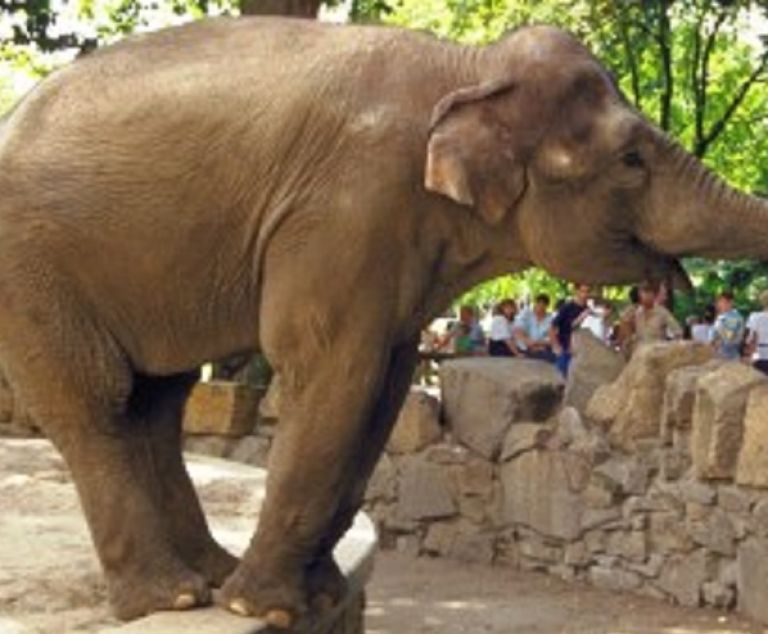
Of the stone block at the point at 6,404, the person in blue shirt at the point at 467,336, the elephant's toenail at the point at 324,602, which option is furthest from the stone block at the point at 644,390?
the elephant's toenail at the point at 324,602

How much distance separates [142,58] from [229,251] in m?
0.51

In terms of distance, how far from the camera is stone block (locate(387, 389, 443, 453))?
9898mm

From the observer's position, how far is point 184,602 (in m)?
3.89

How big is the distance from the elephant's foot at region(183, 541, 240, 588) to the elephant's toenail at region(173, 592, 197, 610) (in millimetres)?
224

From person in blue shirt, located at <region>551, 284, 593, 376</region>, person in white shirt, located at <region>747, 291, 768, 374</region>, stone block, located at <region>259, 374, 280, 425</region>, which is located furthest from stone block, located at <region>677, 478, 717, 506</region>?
person in blue shirt, located at <region>551, 284, 593, 376</region>

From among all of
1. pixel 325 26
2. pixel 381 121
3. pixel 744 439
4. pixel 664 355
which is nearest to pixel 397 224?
pixel 381 121

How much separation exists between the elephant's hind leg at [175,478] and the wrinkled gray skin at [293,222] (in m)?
0.18

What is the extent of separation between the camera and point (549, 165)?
11.9ft

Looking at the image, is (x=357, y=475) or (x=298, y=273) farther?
(x=357, y=475)

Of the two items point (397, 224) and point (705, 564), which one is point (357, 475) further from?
point (705, 564)

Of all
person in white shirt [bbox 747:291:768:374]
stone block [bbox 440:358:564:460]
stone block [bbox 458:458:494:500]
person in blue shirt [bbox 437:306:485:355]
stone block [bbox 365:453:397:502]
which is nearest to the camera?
stone block [bbox 440:358:564:460]

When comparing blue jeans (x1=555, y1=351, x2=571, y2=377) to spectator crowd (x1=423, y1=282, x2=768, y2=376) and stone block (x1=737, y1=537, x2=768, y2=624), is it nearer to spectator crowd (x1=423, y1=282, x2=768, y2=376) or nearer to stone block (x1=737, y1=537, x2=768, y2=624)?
spectator crowd (x1=423, y1=282, x2=768, y2=376)

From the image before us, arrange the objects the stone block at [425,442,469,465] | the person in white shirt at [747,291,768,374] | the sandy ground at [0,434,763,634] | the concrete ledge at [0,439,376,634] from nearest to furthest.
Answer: the concrete ledge at [0,439,376,634] → the sandy ground at [0,434,763,634] → the stone block at [425,442,469,465] → the person in white shirt at [747,291,768,374]

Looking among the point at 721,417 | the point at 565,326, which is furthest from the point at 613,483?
the point at 565,326
